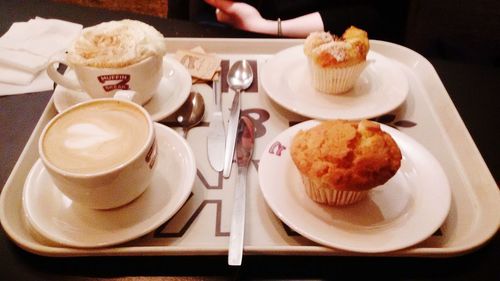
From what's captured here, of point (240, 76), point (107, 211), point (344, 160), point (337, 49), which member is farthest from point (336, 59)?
point (107, 211)

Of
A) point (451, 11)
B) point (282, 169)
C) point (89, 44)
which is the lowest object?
point (451, 11)

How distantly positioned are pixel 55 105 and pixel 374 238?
2.44ft

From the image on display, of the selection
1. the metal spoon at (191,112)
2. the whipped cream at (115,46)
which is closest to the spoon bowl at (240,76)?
the metal spoon at (191,112)

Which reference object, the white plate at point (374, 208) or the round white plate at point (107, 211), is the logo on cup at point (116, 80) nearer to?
the round white plate at point (107, 211)

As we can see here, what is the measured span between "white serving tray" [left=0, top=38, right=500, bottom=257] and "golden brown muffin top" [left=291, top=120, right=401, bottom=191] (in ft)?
0.37

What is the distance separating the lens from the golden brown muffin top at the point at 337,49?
3.20 ft

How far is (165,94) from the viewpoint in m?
1.02

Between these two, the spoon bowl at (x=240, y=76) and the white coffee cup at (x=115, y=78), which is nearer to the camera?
the white coffee cup at (x=115, y=78)

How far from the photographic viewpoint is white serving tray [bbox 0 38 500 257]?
667 mm

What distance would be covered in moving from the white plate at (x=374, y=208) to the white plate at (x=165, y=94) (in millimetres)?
274

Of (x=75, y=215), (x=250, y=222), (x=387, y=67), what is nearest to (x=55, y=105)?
(x=75, y=215)

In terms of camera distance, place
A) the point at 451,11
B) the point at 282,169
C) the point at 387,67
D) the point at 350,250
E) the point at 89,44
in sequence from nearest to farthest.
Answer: the point at 350,250, the point at 282,169, the point at 89,44, the point at 387,67, the point at 451,11

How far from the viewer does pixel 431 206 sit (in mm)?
715

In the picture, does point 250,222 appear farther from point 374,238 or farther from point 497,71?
point 497,71
